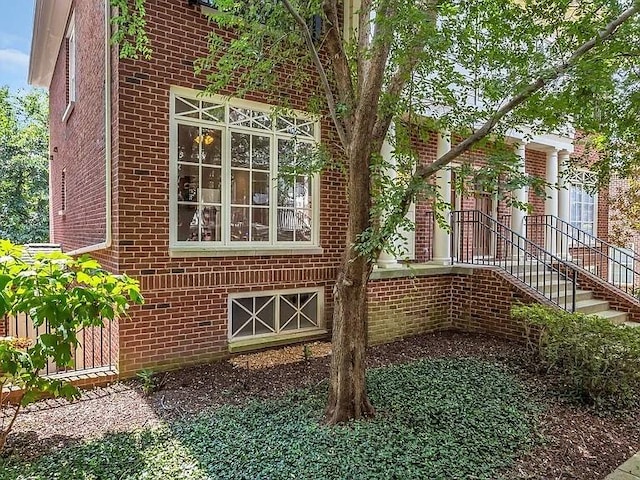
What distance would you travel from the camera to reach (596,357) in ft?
14.4

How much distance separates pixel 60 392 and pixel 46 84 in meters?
13.3

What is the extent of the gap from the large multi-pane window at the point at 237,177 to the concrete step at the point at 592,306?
16.0 feet

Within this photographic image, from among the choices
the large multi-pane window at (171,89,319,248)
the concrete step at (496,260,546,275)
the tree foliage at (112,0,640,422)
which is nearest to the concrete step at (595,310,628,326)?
the concrete step at (496,260,546,275)

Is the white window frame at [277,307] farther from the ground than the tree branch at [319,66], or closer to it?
closer to it

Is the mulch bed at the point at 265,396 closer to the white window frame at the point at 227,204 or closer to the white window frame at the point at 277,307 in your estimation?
the white window frame at the point at 277,307

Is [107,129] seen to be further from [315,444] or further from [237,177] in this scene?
[315,444]

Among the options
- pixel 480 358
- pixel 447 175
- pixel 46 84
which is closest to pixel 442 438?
pixel 480 358

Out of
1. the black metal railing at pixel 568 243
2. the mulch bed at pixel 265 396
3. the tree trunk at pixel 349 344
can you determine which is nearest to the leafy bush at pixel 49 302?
the mulch bed at pixel 265 396

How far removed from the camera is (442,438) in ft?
11.4

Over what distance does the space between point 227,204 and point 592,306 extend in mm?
6608

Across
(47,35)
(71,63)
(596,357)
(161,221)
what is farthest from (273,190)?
(47,35)

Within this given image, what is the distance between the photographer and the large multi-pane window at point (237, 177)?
5547 millimetres

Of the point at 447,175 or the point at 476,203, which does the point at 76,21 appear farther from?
the point at 476,203

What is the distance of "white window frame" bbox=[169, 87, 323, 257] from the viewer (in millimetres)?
5398
